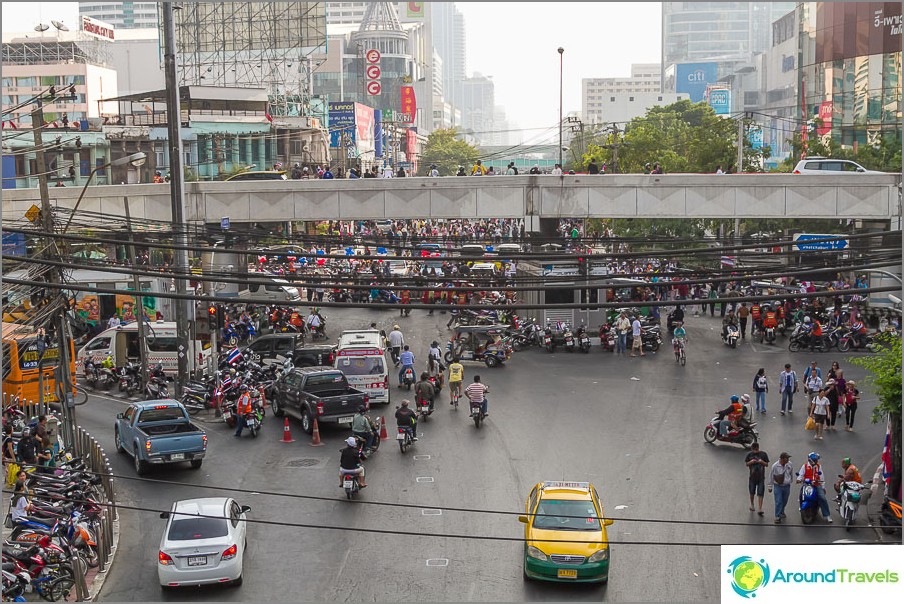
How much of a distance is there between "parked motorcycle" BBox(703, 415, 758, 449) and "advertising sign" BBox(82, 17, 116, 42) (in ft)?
310

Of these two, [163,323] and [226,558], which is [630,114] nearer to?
[163,323]

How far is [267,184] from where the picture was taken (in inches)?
1357

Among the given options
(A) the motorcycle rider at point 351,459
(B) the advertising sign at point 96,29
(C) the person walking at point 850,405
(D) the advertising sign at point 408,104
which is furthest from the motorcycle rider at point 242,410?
(D) the advertising sign at point 408,104

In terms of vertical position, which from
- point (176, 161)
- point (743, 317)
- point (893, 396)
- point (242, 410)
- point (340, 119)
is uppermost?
point (340, 119)

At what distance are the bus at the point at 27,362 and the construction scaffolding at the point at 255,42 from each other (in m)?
52.9

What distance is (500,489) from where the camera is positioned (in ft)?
62.7

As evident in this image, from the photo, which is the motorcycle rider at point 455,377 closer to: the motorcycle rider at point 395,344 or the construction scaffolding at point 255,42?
the motorcycle rider at point 395,344

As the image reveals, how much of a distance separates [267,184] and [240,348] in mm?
5825

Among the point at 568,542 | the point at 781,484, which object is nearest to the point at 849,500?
the point at 781,484

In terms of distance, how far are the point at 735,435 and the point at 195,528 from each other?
41.4ft

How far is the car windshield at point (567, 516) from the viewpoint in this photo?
1504 centimetres

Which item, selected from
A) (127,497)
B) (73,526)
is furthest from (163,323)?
(73,526)

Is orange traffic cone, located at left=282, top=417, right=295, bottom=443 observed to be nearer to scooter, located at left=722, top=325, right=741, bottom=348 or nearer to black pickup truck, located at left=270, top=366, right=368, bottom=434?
black pickup truck, located at left=270, top=366, right=368, bottom=434

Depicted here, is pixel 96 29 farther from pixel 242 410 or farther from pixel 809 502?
pixel 809 502
